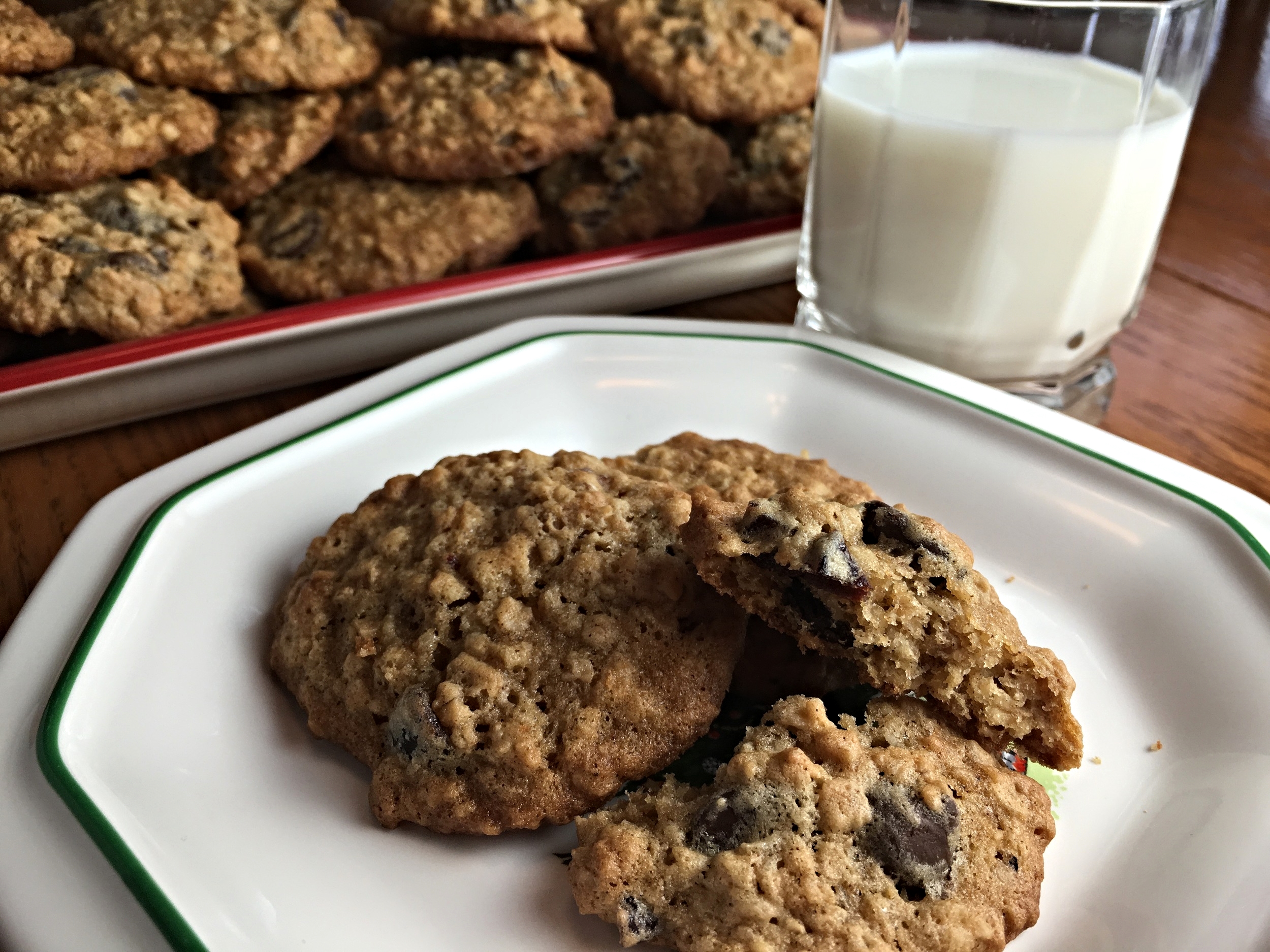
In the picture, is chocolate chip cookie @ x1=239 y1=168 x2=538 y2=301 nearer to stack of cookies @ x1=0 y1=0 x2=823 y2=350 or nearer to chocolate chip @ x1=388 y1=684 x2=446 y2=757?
stack of cookies @ x1=0 y1=0 x2=823 y2=350

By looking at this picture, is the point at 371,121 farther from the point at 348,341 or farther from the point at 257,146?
the point at 348,341

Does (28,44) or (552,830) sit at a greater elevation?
(28,44)

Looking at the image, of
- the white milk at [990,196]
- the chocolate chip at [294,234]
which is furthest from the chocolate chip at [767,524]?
the chocolate chip at [294,234]

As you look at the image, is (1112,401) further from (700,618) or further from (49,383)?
(49,383)

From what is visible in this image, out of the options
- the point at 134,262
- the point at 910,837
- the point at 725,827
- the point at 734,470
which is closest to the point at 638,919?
the point at 725,827

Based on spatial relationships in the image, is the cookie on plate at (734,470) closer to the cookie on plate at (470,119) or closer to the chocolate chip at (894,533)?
the chocolate chip at (894,533)

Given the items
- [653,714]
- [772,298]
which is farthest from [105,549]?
[772,298]
